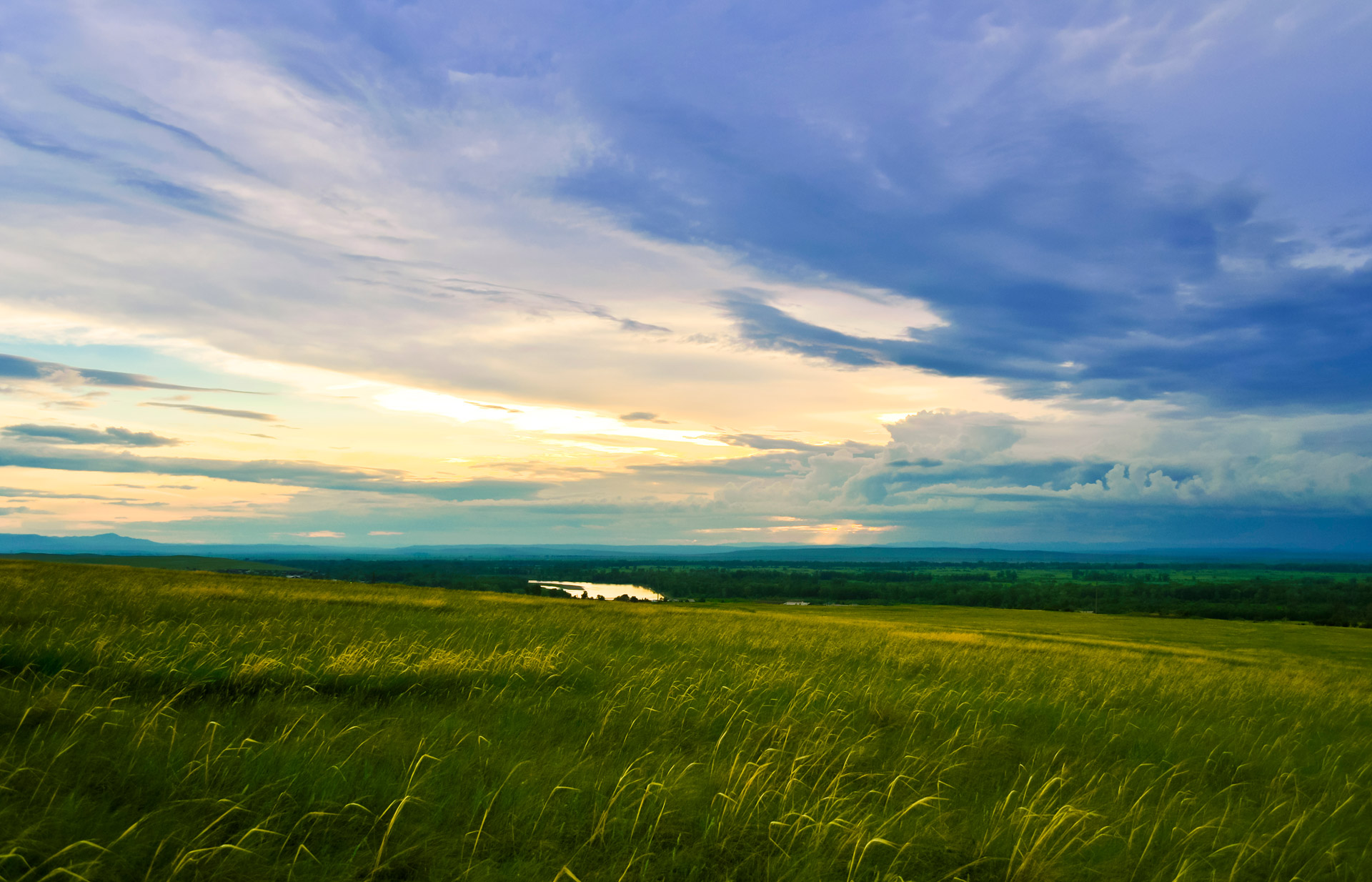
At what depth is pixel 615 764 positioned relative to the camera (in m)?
8.20

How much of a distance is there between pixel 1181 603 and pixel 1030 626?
343 ft

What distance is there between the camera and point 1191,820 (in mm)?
7656

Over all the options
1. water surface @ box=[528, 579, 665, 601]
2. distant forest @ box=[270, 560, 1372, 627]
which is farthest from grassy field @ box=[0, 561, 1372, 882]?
water surface @ box=[528, 579, 665, 601]

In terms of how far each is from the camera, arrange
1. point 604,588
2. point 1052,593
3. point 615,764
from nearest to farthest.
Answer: point 615,764 < point 1052,593 < point 604,588

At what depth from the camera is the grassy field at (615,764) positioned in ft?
18.6

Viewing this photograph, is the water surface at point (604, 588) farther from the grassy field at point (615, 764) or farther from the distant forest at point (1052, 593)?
the grassy field at point (615, 764)

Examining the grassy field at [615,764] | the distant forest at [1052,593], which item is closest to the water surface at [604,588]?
the distant forest at [1052,593]

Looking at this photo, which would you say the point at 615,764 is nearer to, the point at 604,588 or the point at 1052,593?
the point at 604,588

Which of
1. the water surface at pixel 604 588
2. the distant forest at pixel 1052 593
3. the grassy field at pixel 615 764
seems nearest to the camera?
the grassy field at pixel 615 764

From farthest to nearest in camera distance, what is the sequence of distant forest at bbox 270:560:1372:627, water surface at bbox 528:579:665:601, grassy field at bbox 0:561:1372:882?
1. water surface at bbox 528:579:665:601
2. distant forest at bbox 270:560:1372:627
3. grassy field at bbox 0:561:1372:882

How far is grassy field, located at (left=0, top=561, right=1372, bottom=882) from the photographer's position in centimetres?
567

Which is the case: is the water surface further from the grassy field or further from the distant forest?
the grassy field

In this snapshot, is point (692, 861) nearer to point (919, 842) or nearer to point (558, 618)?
point (919, 842)

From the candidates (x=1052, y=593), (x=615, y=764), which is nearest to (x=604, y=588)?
(x=1052, y=593)
